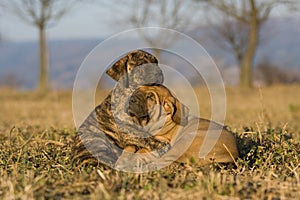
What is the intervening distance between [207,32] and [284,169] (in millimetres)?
31638

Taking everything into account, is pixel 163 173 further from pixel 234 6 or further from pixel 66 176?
pixel 234 6

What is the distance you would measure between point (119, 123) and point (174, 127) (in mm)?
555

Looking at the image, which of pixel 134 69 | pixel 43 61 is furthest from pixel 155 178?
pixel 43 61

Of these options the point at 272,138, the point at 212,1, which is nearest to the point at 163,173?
the point at 272,138

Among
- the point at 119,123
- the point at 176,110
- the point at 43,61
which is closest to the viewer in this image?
the point at 119,123

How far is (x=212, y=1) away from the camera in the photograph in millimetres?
26234

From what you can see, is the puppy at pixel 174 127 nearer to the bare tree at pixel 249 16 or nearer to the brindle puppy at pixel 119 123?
the brindle puppy at pixel 119 123

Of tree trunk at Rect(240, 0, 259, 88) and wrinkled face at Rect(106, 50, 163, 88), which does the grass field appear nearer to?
wrinkled face at Rect(106, 50, 163, 88)

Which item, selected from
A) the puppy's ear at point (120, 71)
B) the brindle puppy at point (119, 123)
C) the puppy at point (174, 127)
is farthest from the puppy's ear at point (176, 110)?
the puppy's ear at point (120, 71)

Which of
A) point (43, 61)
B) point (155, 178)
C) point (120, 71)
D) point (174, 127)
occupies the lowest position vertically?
point (155, 178)

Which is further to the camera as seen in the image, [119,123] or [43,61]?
[43,61]

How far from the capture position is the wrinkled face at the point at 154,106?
4.07 m

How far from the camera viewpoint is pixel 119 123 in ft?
13.6

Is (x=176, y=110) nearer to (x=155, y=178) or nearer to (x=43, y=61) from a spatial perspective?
(x=155, y=178)
